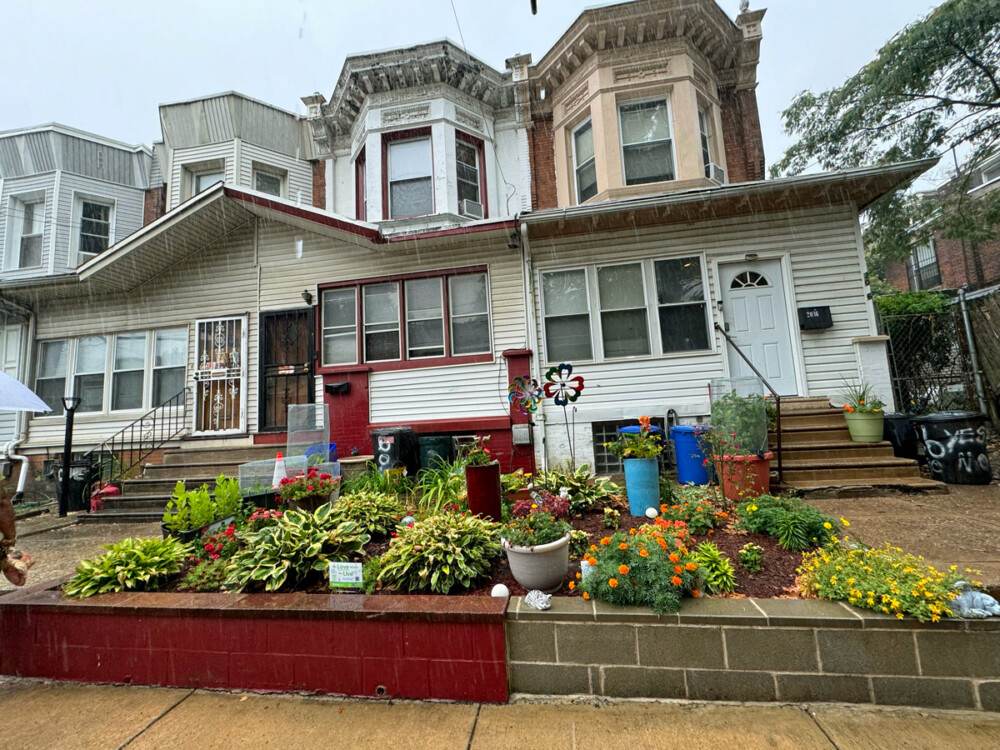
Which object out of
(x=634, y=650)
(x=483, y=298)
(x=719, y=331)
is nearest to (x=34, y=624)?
(x=634, y=650)

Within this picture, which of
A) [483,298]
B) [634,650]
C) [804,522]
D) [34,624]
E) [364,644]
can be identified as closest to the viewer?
[634,650]

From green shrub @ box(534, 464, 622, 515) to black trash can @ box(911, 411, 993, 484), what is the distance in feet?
12.6

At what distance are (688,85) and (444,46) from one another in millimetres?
4693

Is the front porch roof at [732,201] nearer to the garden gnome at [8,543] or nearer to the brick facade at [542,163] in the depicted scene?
the brick facade at [542,163]

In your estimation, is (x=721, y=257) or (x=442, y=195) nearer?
(x=721, y=257)

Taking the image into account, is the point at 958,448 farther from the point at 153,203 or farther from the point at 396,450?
the point at 153,203

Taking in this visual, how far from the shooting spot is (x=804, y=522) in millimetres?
3209

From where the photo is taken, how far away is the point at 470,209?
29.6 ft

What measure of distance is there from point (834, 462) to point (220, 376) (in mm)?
9547

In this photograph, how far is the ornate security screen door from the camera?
820 cm

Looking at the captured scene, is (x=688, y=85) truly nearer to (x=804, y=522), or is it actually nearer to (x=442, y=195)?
Answer: (x=442, y=195)

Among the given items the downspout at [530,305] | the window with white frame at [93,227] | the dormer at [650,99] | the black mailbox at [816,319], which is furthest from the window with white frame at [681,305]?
the window with white frame at [93,227]

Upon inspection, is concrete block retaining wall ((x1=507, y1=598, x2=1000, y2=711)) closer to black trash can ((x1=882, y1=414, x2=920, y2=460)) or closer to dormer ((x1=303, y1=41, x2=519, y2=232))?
black trash can ((x1=882, y1=414, x2=920, y2=460))

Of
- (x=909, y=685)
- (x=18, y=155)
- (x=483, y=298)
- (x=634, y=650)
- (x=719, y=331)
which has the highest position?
(x=18, y=155)
